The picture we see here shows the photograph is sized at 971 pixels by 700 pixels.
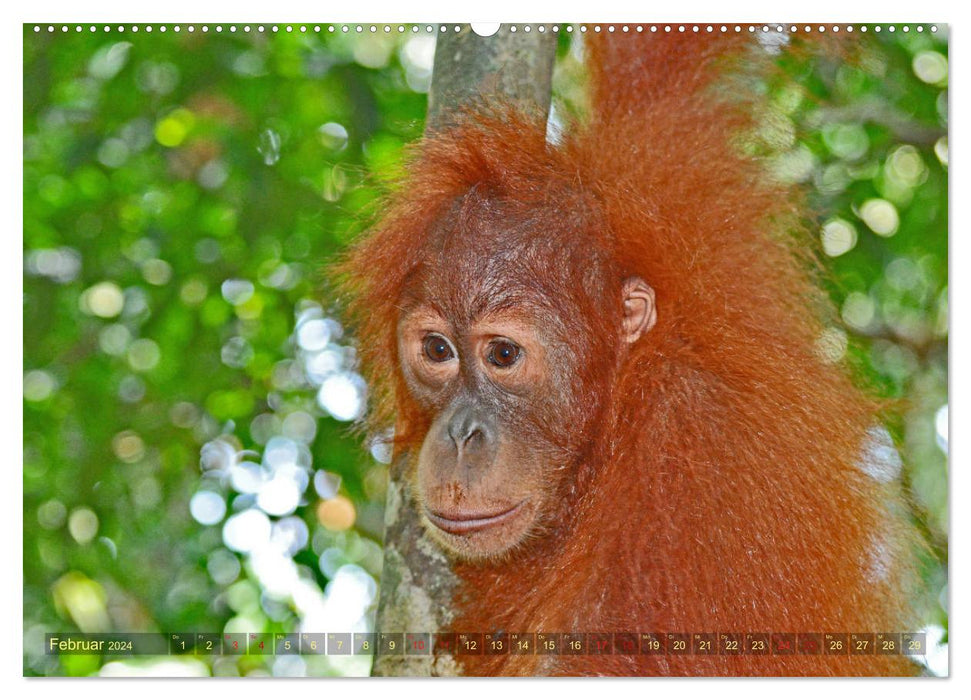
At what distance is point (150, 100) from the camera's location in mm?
3080

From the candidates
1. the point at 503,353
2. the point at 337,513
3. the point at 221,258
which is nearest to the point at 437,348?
the point at 503,353

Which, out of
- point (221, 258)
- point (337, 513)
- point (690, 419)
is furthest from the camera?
point (337, 513)

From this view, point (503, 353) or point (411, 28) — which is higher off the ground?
point (411, 28)

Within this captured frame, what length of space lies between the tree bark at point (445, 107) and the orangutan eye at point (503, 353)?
53cm

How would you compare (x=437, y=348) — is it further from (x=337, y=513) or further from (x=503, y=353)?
(x=337, y=513)

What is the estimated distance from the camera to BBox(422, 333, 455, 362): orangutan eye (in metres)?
2.82

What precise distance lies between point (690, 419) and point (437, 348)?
0.83 metres

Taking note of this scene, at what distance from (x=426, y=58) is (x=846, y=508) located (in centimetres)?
201

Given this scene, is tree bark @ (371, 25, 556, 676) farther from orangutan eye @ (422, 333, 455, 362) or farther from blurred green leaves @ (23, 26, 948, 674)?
orangutan eye @ (422, 333, 455, 362)

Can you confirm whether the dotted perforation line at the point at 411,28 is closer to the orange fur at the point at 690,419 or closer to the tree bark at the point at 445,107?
the tree bark at the point at 445,107

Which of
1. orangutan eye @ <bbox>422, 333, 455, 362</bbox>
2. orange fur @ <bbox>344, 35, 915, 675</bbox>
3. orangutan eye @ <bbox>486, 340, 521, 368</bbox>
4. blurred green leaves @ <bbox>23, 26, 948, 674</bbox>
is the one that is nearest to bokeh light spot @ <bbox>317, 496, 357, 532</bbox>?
blurred green leaves @ <bbox>23, 26, 948, 674</bbox>

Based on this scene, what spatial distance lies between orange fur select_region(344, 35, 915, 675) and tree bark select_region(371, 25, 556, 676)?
12cm

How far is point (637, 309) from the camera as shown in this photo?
266cm

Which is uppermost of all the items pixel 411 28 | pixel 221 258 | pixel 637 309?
pixel 411 28
